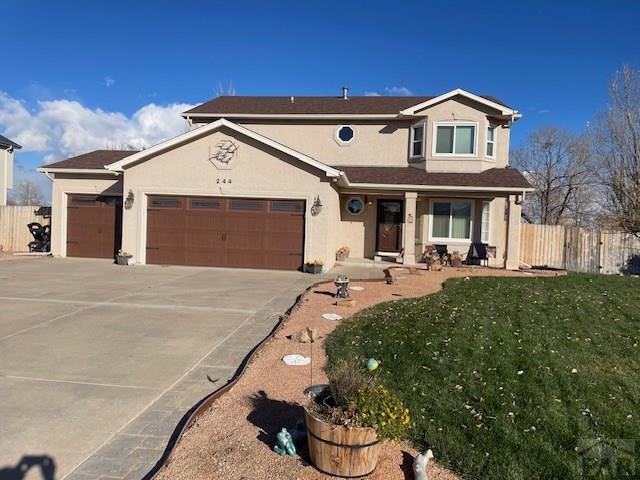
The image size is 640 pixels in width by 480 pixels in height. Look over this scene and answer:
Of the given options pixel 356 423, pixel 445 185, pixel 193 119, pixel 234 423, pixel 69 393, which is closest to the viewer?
pixel 356 423

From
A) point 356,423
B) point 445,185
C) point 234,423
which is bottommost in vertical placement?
point 234,423

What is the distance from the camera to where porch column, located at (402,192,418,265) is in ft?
55.7

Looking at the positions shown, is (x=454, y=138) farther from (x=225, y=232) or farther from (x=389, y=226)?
(x=225, y=232)

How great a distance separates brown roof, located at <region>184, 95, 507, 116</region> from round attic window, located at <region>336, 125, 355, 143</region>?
23.2 inches

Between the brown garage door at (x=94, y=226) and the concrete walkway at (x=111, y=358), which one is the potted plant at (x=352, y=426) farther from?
the brown garage door at (x=94, y=226)

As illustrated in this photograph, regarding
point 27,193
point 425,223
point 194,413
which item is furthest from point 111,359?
point 27,193

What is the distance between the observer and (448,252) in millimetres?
17906

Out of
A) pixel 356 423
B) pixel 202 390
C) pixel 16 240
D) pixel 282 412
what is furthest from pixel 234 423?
pixel 16 240

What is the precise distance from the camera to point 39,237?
64.8ft

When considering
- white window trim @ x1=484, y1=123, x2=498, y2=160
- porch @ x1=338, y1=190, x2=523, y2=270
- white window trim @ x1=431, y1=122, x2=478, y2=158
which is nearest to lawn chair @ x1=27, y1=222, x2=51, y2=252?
porch @ x1=338, y1=190, x2=523, y2=270

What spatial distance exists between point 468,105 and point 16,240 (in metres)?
18.9

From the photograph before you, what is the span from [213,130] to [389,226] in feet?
24.1

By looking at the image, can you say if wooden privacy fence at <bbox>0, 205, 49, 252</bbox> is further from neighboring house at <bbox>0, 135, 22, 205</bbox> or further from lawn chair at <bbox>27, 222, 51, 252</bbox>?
neighboring house at <bbox>0, 135, 22, 205</bbox>

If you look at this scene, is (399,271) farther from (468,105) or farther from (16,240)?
(16,240)
